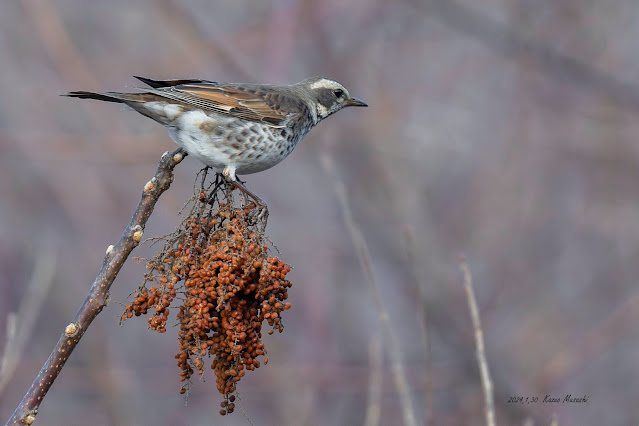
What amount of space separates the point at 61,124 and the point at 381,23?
14.5ft

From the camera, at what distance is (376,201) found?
8758 millimetres

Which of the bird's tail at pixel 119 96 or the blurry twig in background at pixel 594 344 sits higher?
the blurry twig in background at pixel 594 344

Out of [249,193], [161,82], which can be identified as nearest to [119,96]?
[161,82]

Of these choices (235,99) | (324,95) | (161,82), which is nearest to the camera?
(161,82)

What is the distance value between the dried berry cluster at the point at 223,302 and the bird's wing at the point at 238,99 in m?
1.67

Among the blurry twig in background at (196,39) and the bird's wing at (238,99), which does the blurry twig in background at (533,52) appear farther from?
the bird's wing at (238,99)

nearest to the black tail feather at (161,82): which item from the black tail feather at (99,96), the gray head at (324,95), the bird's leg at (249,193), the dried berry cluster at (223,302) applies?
the black tail feather at (99,96)

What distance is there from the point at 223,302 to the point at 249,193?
102 cm

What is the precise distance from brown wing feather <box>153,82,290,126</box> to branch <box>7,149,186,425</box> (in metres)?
1.52

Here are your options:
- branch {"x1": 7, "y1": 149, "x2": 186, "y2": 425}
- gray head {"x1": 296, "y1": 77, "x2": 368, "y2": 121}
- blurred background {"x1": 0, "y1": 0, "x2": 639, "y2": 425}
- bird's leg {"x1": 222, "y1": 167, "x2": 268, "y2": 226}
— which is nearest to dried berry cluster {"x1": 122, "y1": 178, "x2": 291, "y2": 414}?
branch {"x1": 7, "y1": 149, "x2": 186, "y2": 425}

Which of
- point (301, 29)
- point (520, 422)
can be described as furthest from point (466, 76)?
point (520, 422)

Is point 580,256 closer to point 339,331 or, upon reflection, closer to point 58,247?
point 339,331

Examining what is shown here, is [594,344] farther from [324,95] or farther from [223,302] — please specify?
[223,302]

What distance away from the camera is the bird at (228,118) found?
175 inches
